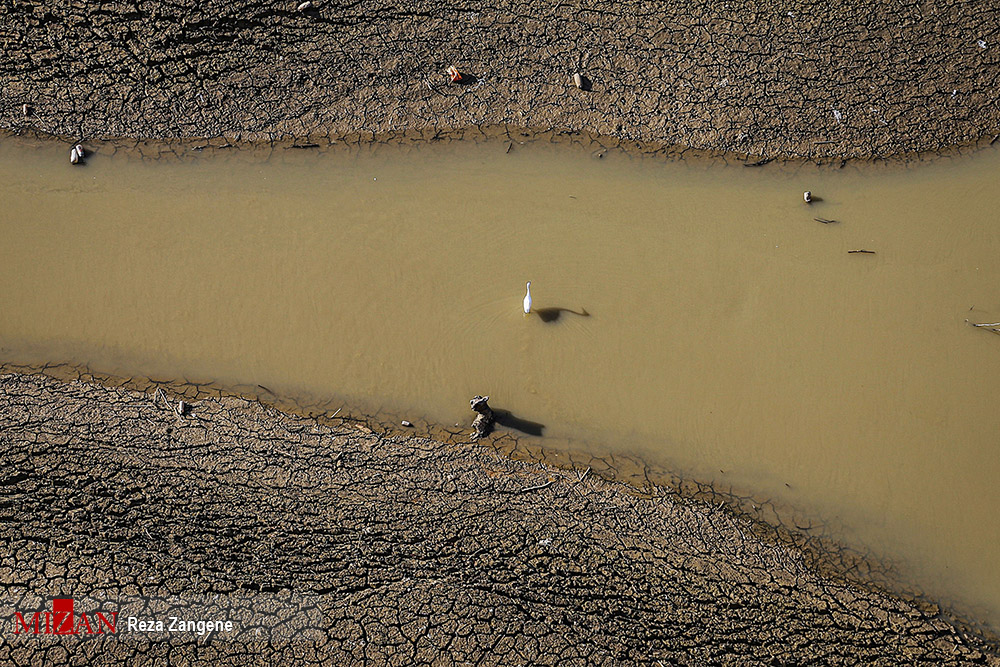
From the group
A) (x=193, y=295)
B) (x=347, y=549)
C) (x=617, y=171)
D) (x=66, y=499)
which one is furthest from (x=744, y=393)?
(x=66, y=499)

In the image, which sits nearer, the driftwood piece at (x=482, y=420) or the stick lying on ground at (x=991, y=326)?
the driftwood piece at (x=482, y=420)

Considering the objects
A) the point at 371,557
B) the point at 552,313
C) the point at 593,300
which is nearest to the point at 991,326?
the point at 593,300

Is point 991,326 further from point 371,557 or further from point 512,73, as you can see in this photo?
point 371,557

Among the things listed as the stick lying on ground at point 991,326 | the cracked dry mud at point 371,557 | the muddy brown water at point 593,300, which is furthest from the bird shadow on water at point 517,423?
the stick lying on ground at point 991,326

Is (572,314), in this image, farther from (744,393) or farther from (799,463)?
(799,463)

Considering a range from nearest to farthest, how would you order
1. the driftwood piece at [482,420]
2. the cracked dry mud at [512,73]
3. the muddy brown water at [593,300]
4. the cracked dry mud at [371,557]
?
the cracked dry mud at [371,557]
the driftwood piece at [482,420]
the muddy brown water at [593,300]
the cracked dry mud at [512,73]

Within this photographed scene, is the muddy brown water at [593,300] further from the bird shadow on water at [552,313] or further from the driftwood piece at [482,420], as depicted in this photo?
the driftwood piece at [482,420]
